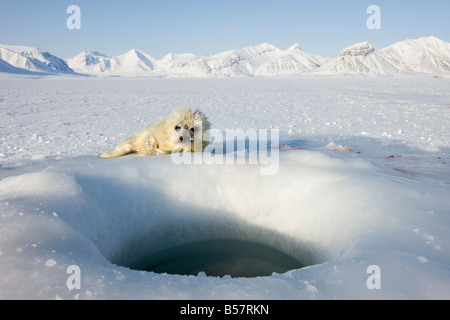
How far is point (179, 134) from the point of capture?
3545 mm

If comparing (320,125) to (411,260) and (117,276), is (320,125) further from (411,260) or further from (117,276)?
(117,276)

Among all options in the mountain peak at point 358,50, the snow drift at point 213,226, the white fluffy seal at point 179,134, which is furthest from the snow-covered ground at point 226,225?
the mountain peak at point 358,50

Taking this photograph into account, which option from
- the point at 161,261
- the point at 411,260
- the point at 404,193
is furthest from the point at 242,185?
the point at 411,260

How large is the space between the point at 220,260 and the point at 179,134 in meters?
1.60

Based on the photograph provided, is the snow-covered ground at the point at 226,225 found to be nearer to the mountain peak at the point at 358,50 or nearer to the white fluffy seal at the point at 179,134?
the white fluffy seal at the point at 179,134

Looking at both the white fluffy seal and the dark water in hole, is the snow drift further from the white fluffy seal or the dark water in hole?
the white fluffy seal

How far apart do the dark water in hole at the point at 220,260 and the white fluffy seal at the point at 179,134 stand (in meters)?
1.31

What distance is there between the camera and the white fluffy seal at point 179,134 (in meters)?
3.60

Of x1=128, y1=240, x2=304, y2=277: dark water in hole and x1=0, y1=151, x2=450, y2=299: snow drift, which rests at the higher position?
x1=0, y1=151, x2=450, y2=299: snow drift

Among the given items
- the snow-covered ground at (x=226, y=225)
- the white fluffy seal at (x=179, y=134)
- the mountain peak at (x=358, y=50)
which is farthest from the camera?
the mountain peak at (x=358, y=50)

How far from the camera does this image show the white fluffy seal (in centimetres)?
360

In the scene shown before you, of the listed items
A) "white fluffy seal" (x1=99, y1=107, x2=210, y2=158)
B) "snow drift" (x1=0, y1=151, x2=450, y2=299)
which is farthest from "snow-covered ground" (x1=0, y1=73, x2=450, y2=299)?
"white fluffy seal" (x1=99, y1=107, x2=210, y2=158)

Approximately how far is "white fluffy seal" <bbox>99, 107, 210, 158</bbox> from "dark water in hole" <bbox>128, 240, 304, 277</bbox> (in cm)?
131

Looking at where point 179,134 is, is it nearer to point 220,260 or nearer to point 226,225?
point 226,225
